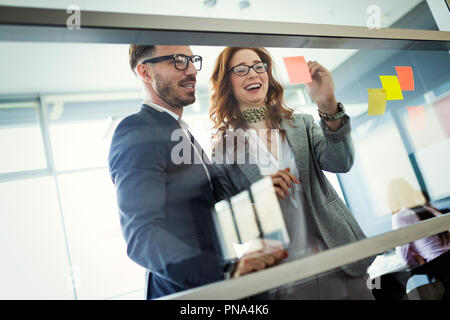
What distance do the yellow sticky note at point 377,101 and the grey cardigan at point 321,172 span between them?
19 cm

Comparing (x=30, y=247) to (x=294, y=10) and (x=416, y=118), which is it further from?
(x=416, y=118)

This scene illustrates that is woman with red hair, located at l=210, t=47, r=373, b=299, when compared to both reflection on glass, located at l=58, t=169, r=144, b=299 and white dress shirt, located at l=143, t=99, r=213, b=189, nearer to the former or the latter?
white dress shirt, located at l=143, t=99, r=213, b=189

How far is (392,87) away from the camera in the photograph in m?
1.53

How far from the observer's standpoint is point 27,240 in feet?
2.81

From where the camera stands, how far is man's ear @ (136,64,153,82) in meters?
1.07

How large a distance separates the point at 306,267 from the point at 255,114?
0.55 m

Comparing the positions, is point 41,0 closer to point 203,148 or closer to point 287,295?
point 203,148

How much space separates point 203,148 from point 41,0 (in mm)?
642

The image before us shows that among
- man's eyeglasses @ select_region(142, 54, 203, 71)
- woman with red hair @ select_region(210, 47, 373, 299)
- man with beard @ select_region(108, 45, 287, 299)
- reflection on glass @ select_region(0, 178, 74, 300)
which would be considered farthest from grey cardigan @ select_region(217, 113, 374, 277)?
reflection on glass @ select_region(0, 178, 74, 300)

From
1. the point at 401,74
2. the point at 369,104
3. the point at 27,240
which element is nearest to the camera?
the point at 27,240

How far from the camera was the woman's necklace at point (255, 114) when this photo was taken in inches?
49.1

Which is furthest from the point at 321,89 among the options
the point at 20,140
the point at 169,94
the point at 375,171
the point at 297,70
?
the point at 20,140

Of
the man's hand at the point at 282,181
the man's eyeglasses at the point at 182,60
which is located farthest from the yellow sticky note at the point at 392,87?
the man's eyeglasses at the point at 182,60
